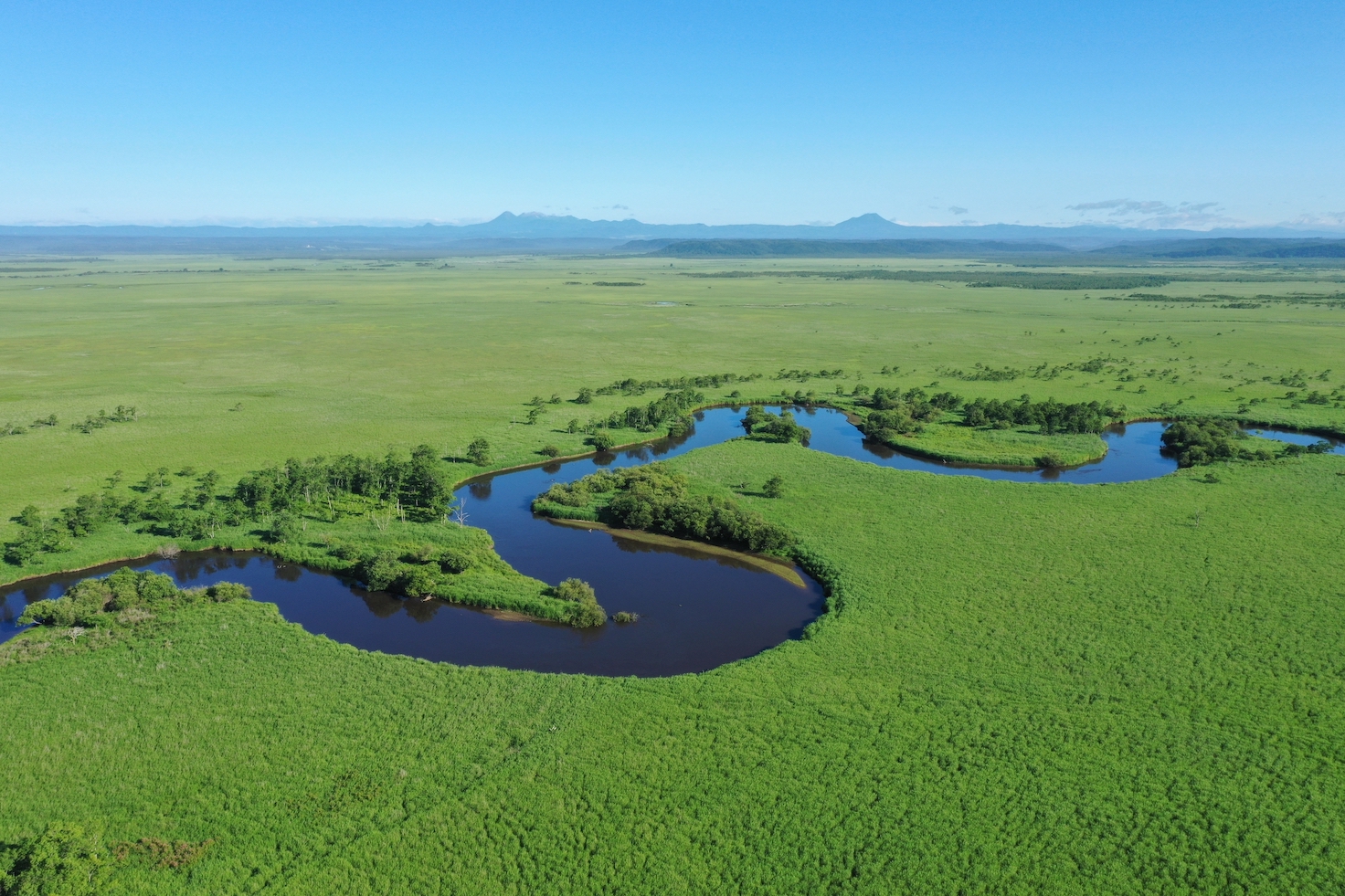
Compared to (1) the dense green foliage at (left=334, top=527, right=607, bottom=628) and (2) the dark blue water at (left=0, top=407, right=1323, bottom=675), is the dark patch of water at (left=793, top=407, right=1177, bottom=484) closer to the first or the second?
(2) the dark blue water at (left=0, top=407, right=1323, bottom=675)

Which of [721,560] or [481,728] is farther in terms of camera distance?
[721,560]

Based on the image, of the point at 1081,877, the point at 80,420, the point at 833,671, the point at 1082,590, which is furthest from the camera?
the point at 80,420

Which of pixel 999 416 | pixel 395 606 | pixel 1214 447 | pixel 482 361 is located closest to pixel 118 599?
pixel 395 606

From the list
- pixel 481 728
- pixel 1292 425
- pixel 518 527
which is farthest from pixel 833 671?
pixel 1292 425

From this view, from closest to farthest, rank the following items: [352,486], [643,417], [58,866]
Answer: [58,866] < [352,486] < [643,417]

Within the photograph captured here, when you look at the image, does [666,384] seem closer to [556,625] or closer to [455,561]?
[455,561]

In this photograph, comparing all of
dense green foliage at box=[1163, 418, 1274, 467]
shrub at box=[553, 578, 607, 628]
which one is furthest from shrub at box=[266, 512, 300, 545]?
dense green foliage at box=[1163, 418, 1274, 467]

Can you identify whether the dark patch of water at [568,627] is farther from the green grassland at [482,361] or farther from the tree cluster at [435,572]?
the green grassland at [482,361]

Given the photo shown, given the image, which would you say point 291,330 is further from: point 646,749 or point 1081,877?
point 1081,877
